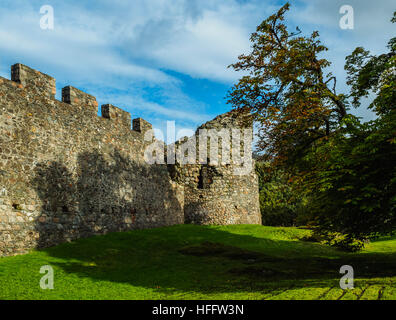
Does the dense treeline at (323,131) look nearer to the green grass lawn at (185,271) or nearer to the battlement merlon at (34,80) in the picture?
the green grass lawn at (185,271)

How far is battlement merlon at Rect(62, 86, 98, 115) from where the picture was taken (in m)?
14.8

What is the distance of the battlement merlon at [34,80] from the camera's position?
1248 centimetres

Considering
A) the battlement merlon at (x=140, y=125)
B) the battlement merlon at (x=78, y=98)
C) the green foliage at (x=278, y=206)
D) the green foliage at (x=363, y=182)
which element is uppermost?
the battlement merlon at (x=78, y=98)

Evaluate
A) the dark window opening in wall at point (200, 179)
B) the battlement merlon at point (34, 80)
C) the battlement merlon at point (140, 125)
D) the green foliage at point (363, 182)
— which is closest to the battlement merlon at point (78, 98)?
the battlement merlon at point (34, 80)

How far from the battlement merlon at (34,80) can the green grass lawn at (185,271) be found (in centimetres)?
591

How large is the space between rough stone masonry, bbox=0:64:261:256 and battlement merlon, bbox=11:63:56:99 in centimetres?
4

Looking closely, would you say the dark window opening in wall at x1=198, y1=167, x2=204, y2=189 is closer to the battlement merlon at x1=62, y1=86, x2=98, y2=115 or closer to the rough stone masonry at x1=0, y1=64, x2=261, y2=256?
the rough stone masonry at x1=0, y1=64, x2=261, y2=256

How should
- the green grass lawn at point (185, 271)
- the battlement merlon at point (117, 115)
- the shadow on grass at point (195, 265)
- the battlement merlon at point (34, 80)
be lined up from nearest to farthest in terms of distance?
the green grass lawn at point (185, 271)
the shadow on grass at point (195, 265)
the battlement merlon at point (34, 80)
the battlement merlon at point (117, 115)

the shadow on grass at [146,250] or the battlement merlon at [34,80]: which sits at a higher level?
the battlement merlon at [34,80]

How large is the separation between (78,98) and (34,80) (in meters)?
2.42

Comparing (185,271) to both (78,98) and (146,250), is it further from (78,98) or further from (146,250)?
(78,98)

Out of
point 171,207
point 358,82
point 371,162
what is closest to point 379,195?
point 371,162
